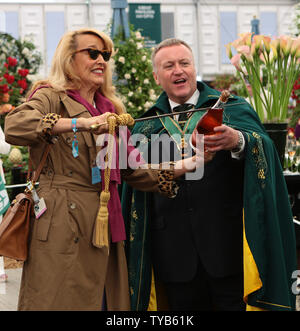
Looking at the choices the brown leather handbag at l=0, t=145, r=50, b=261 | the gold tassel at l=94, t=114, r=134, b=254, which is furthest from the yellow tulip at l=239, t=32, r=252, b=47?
the brown leather handbag at l=0, t=145, r=50, b=261

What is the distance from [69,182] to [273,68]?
2293 mm

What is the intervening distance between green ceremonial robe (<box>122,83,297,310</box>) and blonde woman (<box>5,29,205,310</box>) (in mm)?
274

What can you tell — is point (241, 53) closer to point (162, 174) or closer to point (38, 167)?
point (162, 174)

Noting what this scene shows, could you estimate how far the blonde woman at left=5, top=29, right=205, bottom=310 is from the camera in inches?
84.4

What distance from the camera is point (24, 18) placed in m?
16.4

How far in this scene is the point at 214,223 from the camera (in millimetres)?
2525

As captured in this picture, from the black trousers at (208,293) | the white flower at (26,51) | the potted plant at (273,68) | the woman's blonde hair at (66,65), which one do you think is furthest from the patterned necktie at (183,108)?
the white flower at (26,51)

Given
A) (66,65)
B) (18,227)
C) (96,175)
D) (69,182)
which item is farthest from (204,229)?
(66,65)

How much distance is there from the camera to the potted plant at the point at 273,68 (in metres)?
3.73

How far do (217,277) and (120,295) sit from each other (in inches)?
20.1

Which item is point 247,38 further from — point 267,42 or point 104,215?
point 104,215

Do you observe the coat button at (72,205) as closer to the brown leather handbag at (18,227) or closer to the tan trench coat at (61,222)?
the tan trench coat at (61,222)

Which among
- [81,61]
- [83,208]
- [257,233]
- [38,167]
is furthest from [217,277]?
[81,61]

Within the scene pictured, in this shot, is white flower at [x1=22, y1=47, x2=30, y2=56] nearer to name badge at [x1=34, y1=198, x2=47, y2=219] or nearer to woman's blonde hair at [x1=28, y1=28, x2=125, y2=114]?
woman's blonde hair at [x1=28, y1=28, x2=125, y2=114]
